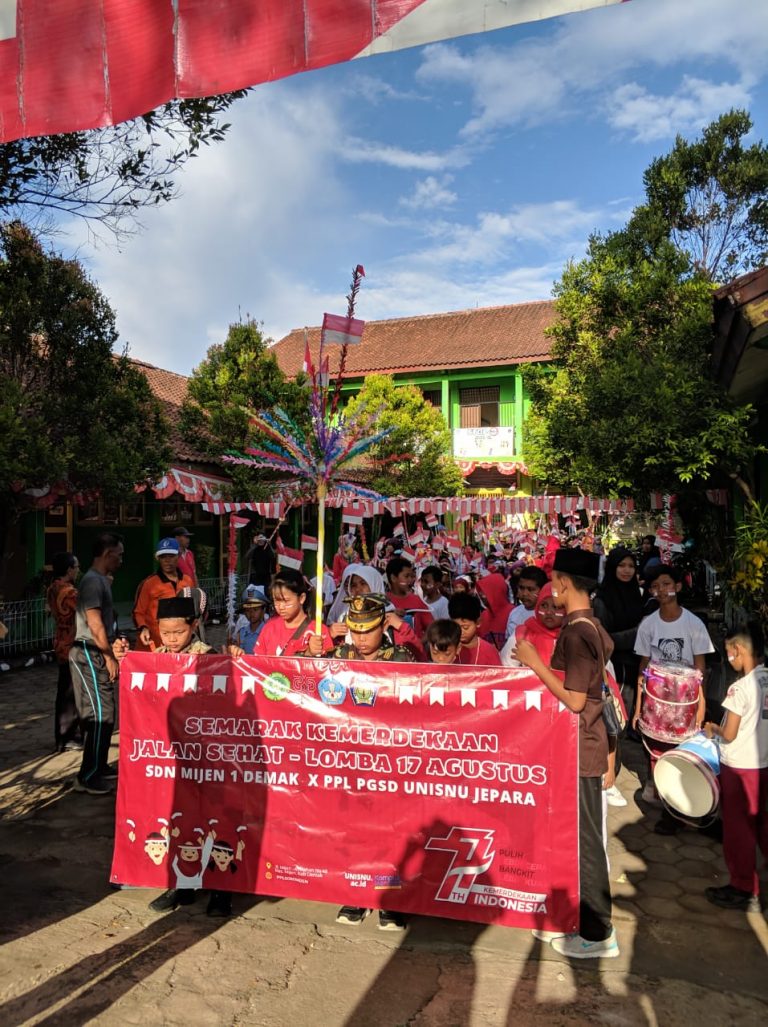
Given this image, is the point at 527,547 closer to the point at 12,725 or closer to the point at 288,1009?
the point at 12,725

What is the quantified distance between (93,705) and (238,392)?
10830 mm

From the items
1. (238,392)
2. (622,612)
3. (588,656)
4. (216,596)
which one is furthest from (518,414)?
(588,656)

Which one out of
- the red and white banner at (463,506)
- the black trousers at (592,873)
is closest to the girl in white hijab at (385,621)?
the black trousers at (592,873)

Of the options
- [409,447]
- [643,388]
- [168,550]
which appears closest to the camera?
[168,550]

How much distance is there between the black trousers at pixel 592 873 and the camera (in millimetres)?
3156

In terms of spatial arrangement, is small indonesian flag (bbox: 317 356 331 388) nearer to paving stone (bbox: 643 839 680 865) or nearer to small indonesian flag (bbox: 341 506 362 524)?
paving stone (bbox: 643 839 680 865)

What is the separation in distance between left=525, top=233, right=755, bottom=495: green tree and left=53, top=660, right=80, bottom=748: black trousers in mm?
6497

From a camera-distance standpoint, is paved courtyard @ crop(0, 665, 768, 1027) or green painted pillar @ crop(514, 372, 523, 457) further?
green painted pillar @ crop(514, 372, 523, 457)

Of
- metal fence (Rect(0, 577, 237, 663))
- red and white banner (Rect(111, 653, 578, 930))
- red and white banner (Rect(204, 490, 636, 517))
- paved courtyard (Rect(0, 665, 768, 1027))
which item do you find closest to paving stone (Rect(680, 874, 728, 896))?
paved courtyard (Rect(0, 665, 768, 1027))

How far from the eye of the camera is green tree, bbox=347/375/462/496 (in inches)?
768

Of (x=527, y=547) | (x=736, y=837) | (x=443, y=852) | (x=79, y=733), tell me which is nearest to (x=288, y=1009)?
(x=443, y=852)

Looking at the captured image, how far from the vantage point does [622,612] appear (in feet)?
20.0

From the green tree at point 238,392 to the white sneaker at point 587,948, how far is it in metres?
12.7

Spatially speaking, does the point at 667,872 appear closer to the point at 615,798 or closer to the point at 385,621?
the point at 615,798
